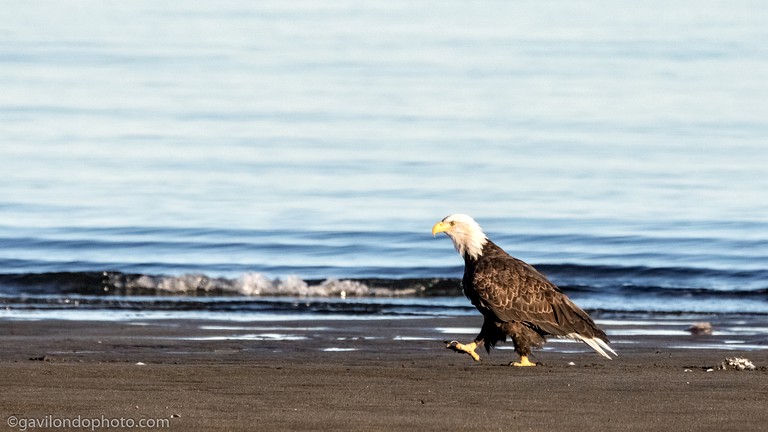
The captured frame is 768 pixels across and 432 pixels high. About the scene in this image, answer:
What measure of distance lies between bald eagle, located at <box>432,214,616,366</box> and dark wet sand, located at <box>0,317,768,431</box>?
203 mm

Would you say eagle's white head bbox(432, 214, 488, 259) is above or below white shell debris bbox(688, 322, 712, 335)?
above

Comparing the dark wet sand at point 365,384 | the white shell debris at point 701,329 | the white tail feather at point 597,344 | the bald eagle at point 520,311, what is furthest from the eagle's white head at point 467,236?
the white shell debris at point 701,329

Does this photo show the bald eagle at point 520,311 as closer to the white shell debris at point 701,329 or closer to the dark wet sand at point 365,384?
the dark wet sand at point 365,384

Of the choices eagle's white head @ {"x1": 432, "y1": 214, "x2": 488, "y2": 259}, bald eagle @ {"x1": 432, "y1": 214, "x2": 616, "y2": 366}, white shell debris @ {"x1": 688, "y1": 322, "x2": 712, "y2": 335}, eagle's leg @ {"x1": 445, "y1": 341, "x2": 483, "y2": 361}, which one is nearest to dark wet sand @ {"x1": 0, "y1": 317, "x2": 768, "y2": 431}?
eagle's leg @ {"x1": 445, "y1": 341, "x2": 483, "y2": 361}

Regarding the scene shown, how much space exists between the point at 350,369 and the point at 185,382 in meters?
1.25

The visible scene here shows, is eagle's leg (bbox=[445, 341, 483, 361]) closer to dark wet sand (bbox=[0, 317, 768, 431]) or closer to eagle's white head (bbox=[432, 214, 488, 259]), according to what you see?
dark wet sand (bbox=[0, 317, 768, 431])

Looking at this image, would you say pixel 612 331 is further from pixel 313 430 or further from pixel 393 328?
pixel 313 430

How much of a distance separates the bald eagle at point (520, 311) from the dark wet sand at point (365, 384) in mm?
203

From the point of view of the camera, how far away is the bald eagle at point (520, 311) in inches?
409

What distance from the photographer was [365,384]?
27.1 ft

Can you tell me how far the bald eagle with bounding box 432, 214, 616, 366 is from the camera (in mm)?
10383

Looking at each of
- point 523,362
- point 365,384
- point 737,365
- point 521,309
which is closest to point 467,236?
point 521,309

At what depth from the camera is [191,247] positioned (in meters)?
22.6

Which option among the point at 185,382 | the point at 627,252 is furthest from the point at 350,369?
the point at 627,252
